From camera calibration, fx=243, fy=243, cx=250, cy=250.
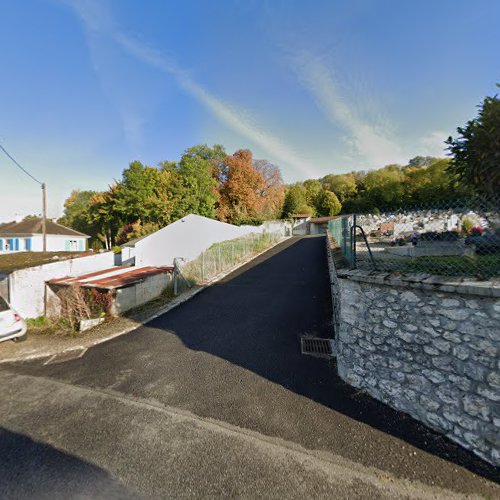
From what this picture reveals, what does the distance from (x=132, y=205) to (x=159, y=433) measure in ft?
104

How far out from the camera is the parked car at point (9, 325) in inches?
244

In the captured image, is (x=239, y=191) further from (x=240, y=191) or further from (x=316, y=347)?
(x=316, y=347)

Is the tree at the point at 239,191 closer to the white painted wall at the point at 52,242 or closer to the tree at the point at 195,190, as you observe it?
the tree at the point at 195,190

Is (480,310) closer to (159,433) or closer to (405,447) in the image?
(405,447)

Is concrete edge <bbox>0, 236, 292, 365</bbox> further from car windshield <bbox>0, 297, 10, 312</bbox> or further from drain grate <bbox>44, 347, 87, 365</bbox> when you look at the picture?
car windshield <bbox>0, 297, 10, 312</bbox>

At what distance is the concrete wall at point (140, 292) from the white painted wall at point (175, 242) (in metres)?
7.52

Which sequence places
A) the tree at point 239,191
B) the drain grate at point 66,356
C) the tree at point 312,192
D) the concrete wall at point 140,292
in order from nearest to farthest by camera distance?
the drain grate at point 66,356 → the concrete wall at point 140,292 → the tree at point 239,191 → the tree at point 312,192

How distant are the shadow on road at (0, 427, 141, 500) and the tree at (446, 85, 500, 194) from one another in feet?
22.6

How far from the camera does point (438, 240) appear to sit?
11.7 feet

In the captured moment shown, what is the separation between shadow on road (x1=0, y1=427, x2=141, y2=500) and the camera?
2662 mm

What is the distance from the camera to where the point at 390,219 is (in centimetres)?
409

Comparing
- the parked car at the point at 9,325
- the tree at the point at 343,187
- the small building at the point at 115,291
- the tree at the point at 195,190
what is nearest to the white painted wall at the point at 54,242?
the tree at the point at 195,190

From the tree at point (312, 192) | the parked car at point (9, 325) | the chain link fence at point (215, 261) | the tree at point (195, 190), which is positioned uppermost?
the tree at point (312, 192)

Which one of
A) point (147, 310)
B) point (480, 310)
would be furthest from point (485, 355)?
point (147, 310)
